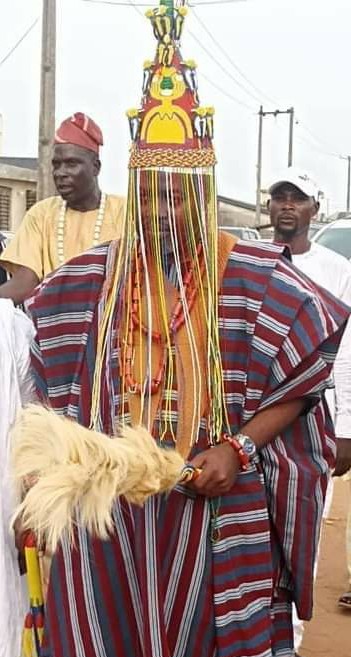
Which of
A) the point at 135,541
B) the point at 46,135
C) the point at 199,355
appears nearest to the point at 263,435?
the point at 199,355

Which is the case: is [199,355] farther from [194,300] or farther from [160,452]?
[160,452]

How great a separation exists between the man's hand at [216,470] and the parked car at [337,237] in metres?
7.39

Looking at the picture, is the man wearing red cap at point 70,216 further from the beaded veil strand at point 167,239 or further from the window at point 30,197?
the window at point 30,197

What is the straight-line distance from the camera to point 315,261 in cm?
432

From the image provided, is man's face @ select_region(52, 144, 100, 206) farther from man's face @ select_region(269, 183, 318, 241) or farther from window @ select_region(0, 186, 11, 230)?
window @ select_region(0, 186, 11, 230)

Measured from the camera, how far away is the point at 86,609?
2.50 metres

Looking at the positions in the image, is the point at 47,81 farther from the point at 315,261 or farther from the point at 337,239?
the point at 315,261

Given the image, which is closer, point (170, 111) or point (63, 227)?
point (170, 111)

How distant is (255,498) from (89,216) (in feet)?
5.29

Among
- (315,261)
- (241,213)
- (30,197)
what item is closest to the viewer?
(315,261)

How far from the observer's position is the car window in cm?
973

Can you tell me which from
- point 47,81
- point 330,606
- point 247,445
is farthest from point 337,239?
point 247,445

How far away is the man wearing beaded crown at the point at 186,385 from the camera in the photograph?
2.47 meters

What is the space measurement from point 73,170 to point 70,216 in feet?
0.59
